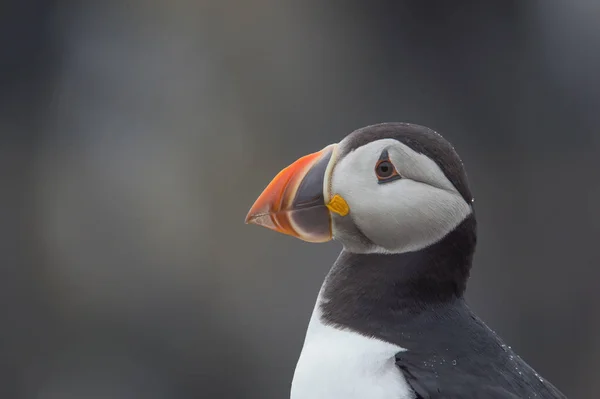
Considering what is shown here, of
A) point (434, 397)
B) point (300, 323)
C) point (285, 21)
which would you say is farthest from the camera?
point (285, 21)

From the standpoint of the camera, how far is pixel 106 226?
3.21 metres

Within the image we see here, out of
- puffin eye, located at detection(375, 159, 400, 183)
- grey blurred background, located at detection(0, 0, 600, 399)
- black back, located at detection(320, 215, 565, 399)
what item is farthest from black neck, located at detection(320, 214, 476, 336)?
grey blurred background, located at detection(0, 0, 600, 399)

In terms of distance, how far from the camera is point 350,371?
36.2 inches

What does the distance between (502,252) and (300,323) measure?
0.84 m

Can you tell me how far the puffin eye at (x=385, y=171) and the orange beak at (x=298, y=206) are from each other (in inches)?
2.8

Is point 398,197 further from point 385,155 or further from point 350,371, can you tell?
point 350,371

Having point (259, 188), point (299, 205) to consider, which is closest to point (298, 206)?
point (299, 205)

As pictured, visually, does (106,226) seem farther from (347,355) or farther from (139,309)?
(347,355)

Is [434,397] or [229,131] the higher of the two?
[229,131]

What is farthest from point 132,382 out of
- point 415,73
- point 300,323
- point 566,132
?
point 566,132

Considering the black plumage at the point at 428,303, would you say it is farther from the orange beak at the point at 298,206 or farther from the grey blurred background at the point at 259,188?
the grey blurred background at the point at 259,188

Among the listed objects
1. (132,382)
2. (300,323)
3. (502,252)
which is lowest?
(132,382)

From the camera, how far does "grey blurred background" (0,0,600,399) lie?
120 inches

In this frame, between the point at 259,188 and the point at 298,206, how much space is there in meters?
1.99
